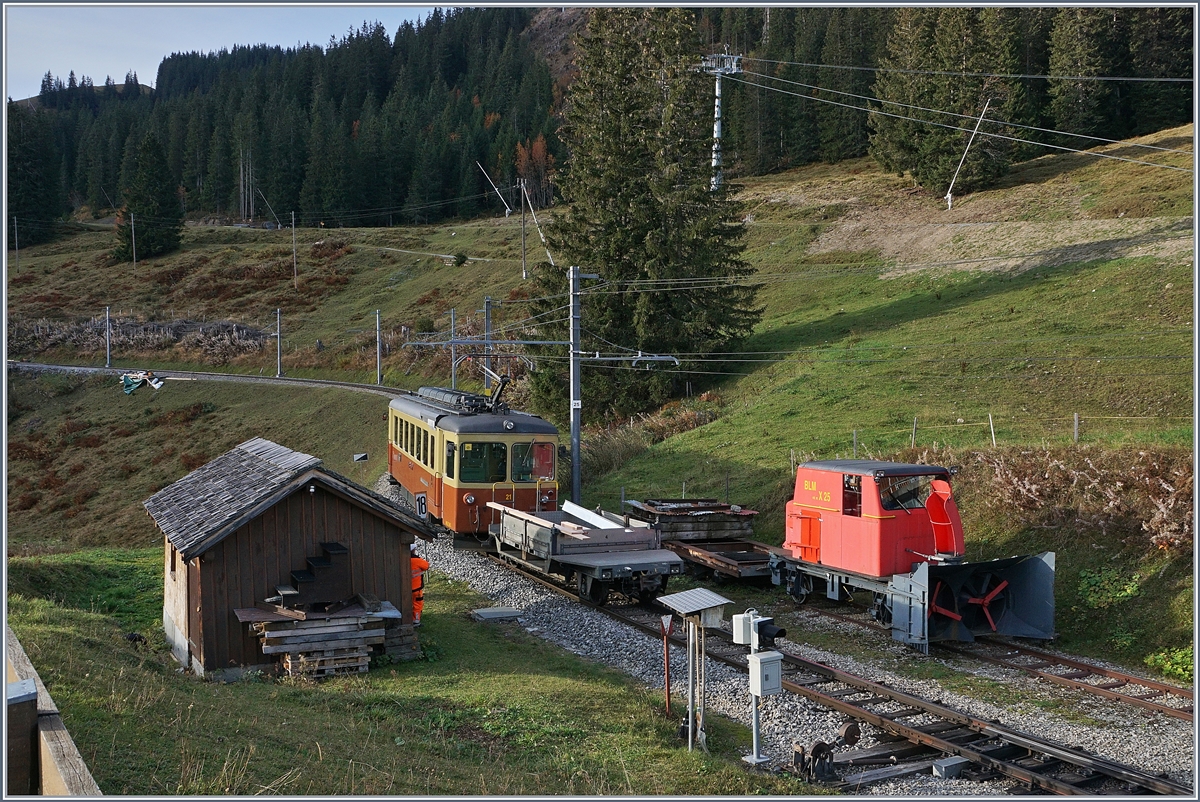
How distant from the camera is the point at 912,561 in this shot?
48.6 feet

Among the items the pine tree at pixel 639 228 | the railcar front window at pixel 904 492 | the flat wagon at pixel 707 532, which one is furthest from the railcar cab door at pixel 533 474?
the pine tree at pixel 639 228

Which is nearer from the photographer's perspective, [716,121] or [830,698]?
[830,698]

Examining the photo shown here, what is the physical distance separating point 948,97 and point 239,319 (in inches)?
2101

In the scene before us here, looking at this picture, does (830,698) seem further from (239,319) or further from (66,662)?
(239,319)

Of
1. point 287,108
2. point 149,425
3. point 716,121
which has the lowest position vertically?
point 149,425

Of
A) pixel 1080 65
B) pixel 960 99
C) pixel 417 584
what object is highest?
pixel 1080 65

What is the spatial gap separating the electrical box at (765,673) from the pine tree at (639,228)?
27337 mm

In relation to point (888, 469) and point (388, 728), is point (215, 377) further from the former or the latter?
point (388, 728)

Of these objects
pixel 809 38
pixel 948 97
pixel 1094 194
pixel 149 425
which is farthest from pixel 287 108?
pixel 1094 194

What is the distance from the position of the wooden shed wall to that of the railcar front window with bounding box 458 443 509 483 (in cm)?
554

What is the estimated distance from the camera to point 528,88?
427 feet

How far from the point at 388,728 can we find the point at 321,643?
3.33 metres

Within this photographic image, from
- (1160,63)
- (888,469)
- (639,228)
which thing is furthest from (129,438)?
(1160,63)

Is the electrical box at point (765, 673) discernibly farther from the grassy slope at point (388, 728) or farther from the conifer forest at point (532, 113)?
the conifer forest at point (532, 113)
